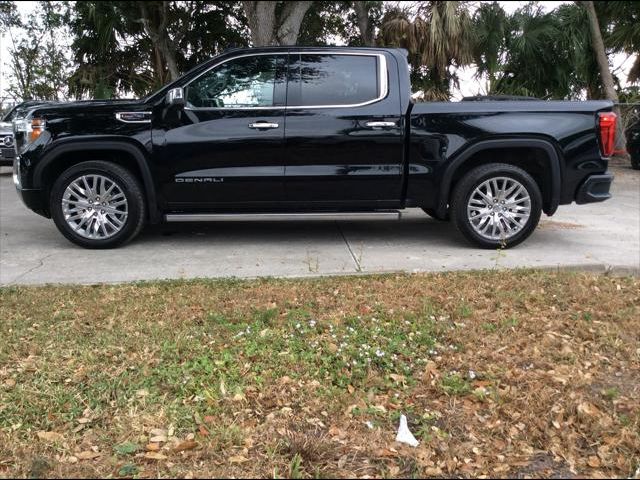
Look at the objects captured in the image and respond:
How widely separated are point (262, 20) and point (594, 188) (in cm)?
778

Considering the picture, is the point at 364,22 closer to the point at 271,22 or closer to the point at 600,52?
the point at 271,22

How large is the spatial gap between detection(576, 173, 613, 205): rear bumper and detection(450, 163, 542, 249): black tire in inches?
17.1

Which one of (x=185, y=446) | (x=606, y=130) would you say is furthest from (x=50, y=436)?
(x=606, y=130)

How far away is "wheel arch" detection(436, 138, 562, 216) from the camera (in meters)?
5.61

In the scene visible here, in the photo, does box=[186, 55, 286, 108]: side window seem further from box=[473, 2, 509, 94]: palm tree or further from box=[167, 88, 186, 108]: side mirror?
box=[473, 2, 509, 94]: palm tree

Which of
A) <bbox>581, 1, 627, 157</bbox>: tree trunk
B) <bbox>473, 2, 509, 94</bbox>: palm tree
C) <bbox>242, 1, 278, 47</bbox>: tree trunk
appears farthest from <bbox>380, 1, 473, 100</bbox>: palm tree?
<bbox>581, 1, 627, 157</bbox>: tree trunk

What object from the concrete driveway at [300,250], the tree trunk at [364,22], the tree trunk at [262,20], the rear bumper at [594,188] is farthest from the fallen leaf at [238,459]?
the tree trunk at [364,22]

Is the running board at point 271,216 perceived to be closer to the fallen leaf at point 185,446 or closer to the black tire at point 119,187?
the black tire at point 119,187

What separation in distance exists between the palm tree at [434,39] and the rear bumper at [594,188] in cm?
690

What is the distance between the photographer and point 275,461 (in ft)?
8.17

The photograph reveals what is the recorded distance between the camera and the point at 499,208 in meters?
5.78

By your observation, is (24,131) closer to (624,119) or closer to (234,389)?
(234,389)

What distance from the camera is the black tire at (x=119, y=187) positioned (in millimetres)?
5695

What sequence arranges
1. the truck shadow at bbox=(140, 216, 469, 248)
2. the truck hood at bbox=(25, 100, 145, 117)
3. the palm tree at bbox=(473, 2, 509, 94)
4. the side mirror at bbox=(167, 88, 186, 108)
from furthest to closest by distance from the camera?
the palm tree at bbox=(473, 2, 509, 94) → the truck shadow at bbox=(140, 216, 469, 248) → the truck hood at bbox=(25, 100, 145, 117) → the side mirror at bbox=(167, 88, 186, 108)
